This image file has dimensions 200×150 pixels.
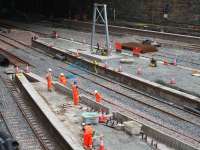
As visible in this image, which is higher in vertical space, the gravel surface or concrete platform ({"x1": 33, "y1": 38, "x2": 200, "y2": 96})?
concrete platform ({"x1": 33, "y1": 38, "x2": 200, "y2": 96})

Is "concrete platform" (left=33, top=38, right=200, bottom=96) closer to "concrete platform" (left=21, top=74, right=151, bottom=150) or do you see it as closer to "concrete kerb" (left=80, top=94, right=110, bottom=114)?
"concrete kerb" (left=80, top=94, right=110, bottom=114)

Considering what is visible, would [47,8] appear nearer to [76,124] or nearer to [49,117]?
[49,117]

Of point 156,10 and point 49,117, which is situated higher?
point 156,10

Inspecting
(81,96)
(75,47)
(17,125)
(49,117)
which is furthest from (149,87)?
(75,47)

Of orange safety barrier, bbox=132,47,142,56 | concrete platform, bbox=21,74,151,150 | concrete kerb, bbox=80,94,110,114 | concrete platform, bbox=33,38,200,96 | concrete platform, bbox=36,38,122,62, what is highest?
orange safety barrier, bbox=132,47,142,56

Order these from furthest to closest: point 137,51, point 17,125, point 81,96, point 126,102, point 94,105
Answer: point 137,51
point 126,102
point 81,96
point 94,105
point 17,125

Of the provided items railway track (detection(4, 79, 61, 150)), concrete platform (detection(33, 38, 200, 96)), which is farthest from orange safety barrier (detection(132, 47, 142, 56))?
railway track (detection(4, 79, 61, 150))

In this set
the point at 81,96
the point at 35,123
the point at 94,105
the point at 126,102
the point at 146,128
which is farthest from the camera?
the point at 126,102

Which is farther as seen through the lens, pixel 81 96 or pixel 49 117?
pixel 81 96

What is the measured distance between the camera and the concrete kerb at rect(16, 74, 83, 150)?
13609 millimetres

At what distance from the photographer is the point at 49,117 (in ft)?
52.6

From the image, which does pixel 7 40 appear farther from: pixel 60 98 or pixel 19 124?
pixel 19 124

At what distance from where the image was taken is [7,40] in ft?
128

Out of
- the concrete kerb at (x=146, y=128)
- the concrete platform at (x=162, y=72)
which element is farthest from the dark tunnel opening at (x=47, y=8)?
the concrete kerb at (x=146, y=128)
